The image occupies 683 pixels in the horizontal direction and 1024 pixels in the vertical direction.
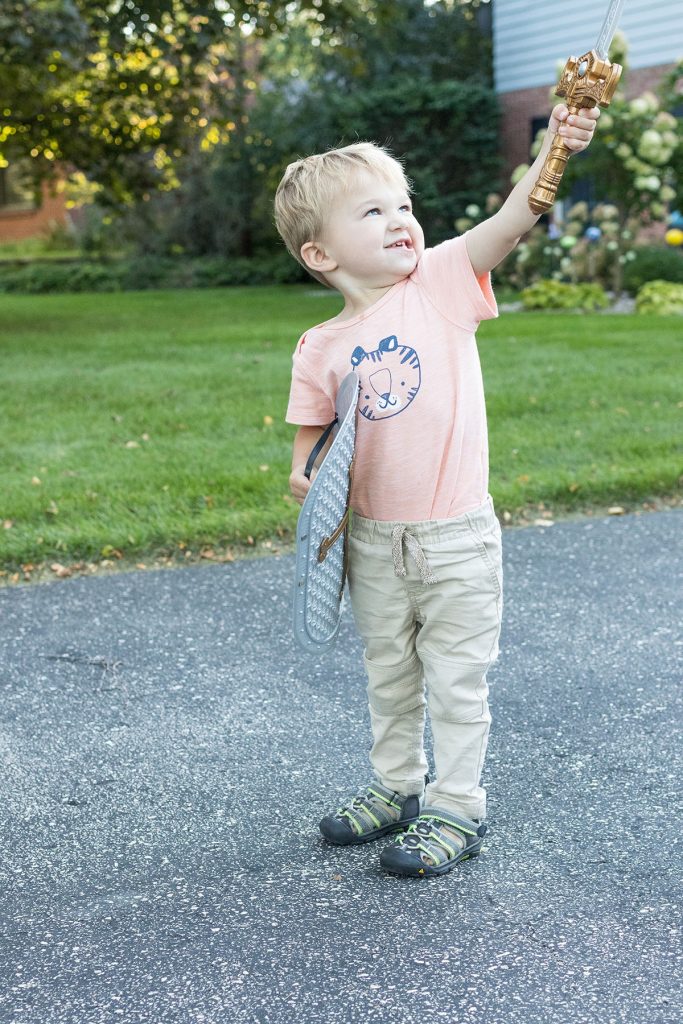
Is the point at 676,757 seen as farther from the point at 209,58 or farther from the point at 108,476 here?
the point at 209,58

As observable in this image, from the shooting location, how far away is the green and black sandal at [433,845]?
244 centimetres

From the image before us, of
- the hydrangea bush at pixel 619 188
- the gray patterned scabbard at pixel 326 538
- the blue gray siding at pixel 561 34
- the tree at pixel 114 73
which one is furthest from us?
the blue gray siding at pixel 561 34

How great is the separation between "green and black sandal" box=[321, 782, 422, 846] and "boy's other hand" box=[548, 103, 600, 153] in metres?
1.42

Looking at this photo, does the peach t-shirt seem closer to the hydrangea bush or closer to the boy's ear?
the boy's ear

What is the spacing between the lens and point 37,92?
13664mm

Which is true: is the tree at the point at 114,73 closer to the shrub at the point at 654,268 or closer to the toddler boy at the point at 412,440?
the shrub at the point at 654,268

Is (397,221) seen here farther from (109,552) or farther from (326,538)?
(109,552)

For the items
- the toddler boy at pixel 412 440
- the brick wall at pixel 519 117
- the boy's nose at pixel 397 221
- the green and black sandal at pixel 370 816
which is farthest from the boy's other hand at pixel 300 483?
the brick wall at pixel 519 117

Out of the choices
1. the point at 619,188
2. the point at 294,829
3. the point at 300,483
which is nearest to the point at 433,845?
the point at 294,829

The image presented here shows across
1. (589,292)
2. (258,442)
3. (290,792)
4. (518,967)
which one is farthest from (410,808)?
(589,292)

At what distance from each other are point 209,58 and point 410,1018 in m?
13.9

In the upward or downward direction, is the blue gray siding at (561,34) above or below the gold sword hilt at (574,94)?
above

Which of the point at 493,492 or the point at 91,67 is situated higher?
the point at 91,67

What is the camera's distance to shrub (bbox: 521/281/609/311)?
12.3 meters
